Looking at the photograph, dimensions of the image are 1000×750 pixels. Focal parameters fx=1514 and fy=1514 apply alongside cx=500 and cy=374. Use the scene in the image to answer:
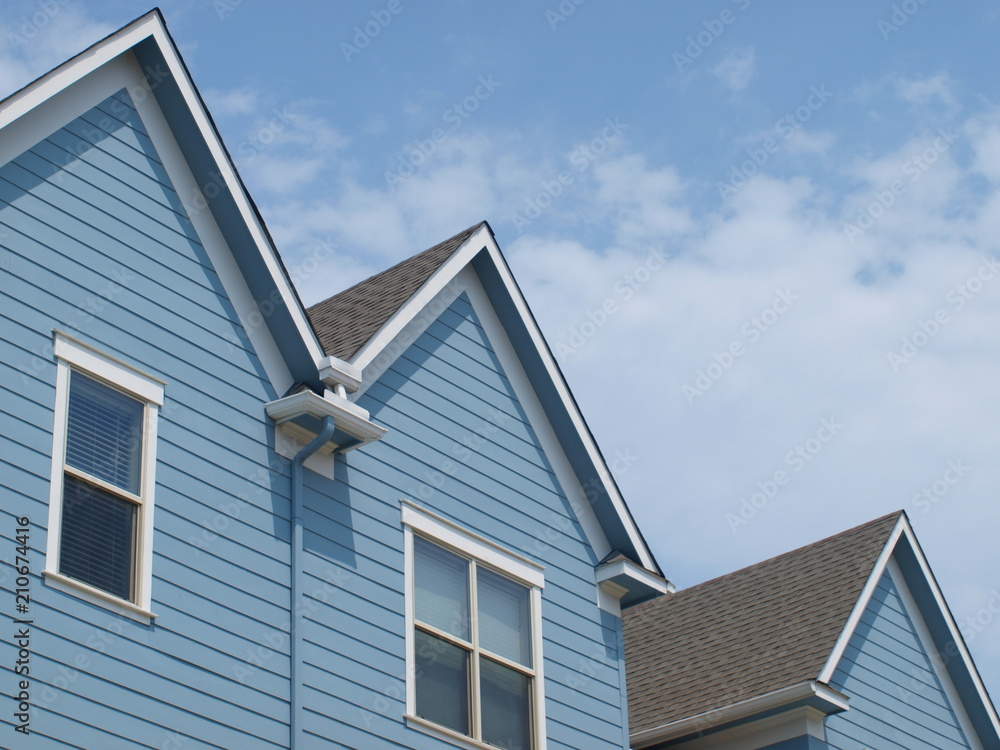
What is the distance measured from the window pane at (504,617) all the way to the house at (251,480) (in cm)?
3

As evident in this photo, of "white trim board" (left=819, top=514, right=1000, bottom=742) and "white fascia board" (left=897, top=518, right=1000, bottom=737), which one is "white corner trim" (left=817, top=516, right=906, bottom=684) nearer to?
"white trim board" (left=819, top=514, right=1000, bottom=742)

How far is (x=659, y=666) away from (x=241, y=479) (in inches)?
361

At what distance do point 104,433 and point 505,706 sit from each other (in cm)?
465

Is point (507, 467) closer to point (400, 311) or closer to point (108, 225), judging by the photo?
point (400, 311)

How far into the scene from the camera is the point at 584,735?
570 inches

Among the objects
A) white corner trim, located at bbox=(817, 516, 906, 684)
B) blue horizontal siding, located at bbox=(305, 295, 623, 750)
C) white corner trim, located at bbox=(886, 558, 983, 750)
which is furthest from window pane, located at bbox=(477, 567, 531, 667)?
white corner trim, located at bbox=(886, 558, 983, 750)

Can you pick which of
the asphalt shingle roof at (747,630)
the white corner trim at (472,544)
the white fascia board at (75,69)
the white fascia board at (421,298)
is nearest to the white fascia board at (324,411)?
the white fascia board at (421,298)

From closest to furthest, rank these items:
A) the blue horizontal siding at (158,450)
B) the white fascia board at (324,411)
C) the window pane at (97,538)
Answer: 1. the blue horizontal siding at (158,450)
2. the window pane at (97,538)
3. the white fascia board at (324,411)

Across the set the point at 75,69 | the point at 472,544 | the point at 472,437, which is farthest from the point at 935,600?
the point at 75,69

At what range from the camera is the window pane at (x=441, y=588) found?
44.7 feet

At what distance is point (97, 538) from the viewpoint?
36.5ft

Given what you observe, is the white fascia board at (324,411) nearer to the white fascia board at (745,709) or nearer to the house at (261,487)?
the house at (261,487)

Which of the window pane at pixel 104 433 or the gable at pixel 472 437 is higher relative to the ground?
the gable at pixel 472 437

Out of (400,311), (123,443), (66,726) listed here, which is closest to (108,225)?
(123,443)
